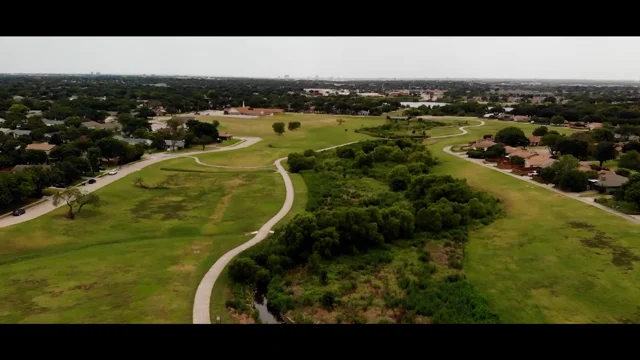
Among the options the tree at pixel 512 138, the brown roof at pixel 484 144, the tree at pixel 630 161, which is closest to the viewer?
the tree at pixel 630 161

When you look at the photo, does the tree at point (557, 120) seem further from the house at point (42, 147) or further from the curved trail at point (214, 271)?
the house at point (42, 147)

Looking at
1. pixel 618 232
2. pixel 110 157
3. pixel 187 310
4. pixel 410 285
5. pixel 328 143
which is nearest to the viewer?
pixel 187 310

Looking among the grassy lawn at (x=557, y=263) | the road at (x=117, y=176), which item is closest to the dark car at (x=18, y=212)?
the road at (x=117, y=176)

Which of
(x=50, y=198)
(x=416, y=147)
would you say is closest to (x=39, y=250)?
(x=50, y=198)

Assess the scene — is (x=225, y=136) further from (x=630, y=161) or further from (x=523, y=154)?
(x=630, y=161)

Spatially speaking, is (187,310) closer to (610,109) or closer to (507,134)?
(507,134)

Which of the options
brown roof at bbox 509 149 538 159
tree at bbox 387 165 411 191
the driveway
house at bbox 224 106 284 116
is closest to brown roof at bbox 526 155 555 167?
brown roof at bbox 509 149 538 159
